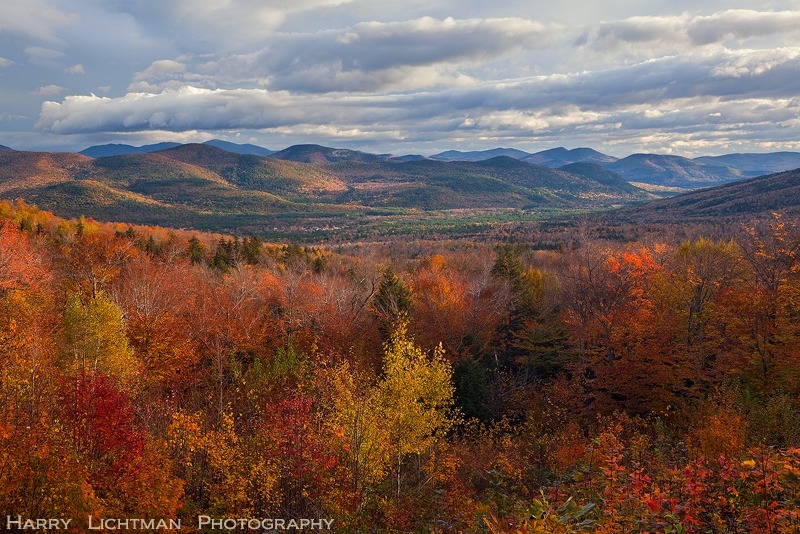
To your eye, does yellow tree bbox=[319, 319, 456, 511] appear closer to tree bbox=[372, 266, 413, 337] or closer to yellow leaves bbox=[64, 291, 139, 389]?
yellow leaves bbox=[64, 291, 139, 389]

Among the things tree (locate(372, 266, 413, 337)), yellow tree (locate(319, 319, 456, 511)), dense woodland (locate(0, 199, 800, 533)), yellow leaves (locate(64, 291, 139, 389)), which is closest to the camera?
dense woodland (locate(0, 199, 800, 533))

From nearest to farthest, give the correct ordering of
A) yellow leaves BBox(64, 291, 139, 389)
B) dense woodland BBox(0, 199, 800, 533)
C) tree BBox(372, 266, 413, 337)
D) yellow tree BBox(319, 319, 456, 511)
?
dense woodland BBox(0, 199, 800, 533) < yellow tree BBox(319, 319, 456, 511) < yellow leaves BBox(64, 291, 139, 389) < tree BBox(372, 266, 413, 337)

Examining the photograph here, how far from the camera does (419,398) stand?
2869cm

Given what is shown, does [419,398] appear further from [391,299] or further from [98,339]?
[98,339]

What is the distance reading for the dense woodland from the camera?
13.8 meters

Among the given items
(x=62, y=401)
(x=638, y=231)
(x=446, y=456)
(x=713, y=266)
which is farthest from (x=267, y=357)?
(x=638, y=231)

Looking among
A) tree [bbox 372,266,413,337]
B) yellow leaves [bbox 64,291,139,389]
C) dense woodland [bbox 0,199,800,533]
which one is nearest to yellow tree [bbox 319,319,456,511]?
dense woodland [bbox 0,199,800,533]

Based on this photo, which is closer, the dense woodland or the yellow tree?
the dense woodland

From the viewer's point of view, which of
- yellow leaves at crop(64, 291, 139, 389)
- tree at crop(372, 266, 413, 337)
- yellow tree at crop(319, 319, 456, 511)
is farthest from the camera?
tree at crop(372, 266, 413, 337)

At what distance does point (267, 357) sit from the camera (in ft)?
147

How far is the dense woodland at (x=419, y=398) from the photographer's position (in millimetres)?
13766

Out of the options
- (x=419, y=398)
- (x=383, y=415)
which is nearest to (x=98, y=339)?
(x=383, y=415)

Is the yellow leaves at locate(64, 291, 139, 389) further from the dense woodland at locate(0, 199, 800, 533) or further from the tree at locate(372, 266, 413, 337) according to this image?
the tree at locate(372, 266, 413, 337)

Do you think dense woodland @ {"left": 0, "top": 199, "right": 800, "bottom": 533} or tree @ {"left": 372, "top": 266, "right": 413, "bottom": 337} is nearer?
dense woodland @ {"left": 0, "top": 199, "right": 800, "bottom": 533}
